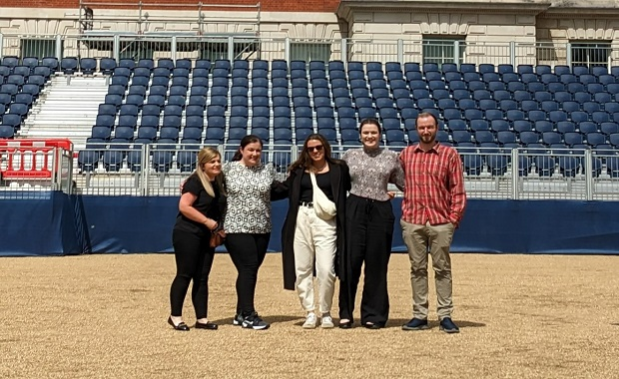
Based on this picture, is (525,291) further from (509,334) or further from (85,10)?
(85,10)

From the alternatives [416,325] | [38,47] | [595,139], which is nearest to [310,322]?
[416,325]

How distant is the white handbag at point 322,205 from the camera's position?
8.15 m

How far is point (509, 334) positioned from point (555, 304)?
2.57 m

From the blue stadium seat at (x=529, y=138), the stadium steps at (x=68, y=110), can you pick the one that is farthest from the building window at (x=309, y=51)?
the blue stadium seat at (x=529, y=138)

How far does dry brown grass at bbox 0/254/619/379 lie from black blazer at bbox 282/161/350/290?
57 cm

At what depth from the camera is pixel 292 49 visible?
102ft

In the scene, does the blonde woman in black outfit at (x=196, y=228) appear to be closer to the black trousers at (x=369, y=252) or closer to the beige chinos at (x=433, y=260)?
the black trousers at (x=369, y=252)

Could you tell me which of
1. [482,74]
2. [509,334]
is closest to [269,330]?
[509,334]

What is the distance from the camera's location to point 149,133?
905 inches

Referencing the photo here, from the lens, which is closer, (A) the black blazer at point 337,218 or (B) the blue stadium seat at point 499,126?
(A) the black blazer at point 337,218

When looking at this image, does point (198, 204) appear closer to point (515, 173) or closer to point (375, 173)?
point (375, 173)

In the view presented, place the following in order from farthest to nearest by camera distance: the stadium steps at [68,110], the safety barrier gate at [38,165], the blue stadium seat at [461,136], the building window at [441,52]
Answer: the building window at [441,52]
the stadium steps at [68,110]
the blue stadium seat at [461,136]
the safety barrier gate at [38,165]

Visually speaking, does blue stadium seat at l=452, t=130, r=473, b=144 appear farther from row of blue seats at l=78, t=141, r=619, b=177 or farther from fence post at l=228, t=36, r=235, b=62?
fence post at l=228, t=36, r=235, b=62

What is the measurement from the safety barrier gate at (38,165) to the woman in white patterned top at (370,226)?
10.5 m
